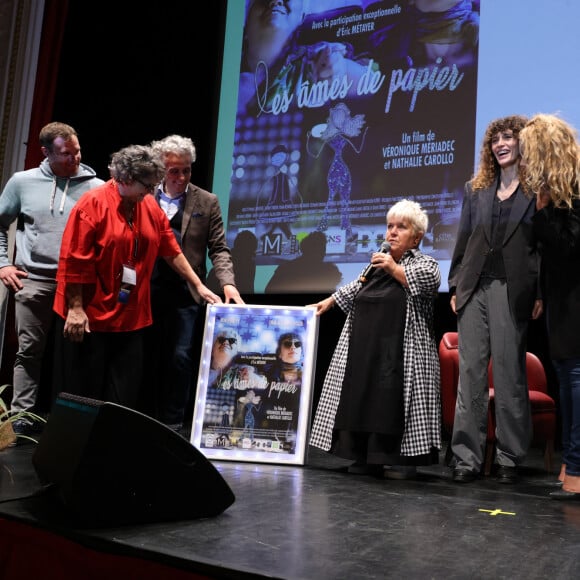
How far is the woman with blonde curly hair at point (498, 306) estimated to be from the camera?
299 cm

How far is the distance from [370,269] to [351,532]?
5.00 feet

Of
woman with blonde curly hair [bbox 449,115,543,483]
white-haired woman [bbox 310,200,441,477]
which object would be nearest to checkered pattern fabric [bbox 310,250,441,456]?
white-haired woman [bbox 310,200,441,477]

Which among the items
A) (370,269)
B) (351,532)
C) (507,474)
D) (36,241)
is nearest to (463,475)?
(507,474)

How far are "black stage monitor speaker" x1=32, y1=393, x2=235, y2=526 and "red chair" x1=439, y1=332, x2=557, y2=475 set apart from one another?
6.27 feet

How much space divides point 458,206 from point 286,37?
1739 mm

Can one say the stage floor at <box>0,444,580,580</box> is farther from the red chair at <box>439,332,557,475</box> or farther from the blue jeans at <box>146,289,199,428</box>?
the blue jeans at <box>146,289,199,428</box>

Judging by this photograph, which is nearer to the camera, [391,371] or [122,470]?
[122,470]

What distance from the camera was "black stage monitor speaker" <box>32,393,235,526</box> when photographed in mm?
→ 1793

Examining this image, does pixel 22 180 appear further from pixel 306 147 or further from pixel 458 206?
pixel 458 206

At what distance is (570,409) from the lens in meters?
2.70

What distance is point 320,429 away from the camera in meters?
3.22

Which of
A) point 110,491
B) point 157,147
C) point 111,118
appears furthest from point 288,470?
point 111,118

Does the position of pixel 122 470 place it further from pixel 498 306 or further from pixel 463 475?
pixel 498 306

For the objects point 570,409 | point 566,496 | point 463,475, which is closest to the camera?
point 566,496
